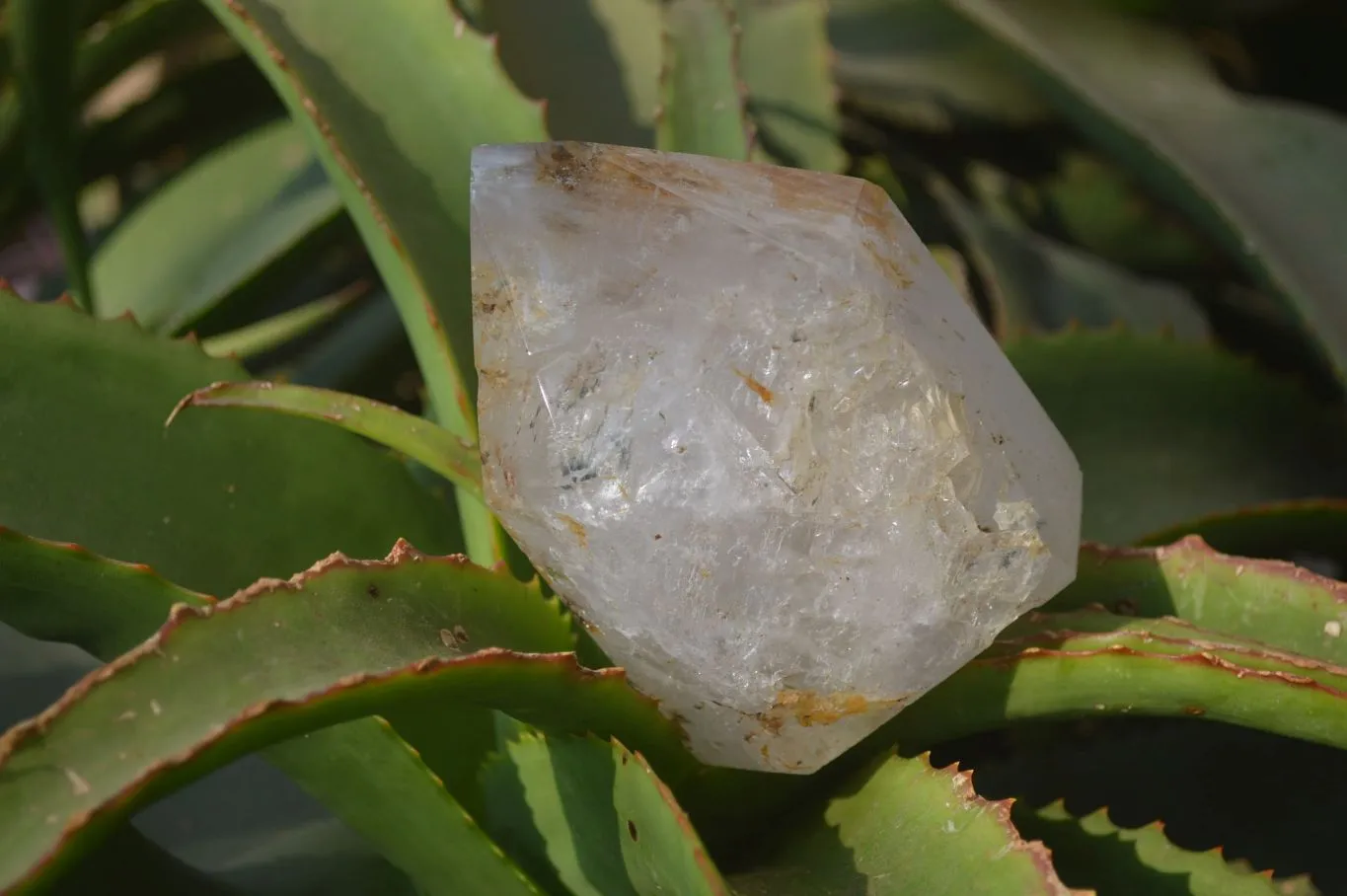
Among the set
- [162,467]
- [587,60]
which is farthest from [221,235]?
[162,467]

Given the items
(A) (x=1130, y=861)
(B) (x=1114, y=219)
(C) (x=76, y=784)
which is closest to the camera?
(C) (x=76, y=784)

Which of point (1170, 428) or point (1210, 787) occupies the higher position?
point (1170, 428)

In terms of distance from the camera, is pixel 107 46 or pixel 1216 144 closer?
pixel 1216 144

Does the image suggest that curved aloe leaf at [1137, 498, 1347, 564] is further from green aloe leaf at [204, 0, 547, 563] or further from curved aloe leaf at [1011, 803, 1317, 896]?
green aloe leaf at [204, 0, 547, 563]

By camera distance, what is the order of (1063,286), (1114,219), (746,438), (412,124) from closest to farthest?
1. (746,438)
2. (412,124)
3. (1063,286)
4. (1114,219)

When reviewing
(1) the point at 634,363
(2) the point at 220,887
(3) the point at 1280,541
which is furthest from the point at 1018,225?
(2) the point at 220,887

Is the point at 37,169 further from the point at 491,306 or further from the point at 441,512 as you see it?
the point at 491,306

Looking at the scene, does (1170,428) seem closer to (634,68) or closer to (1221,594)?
(1221,594)
